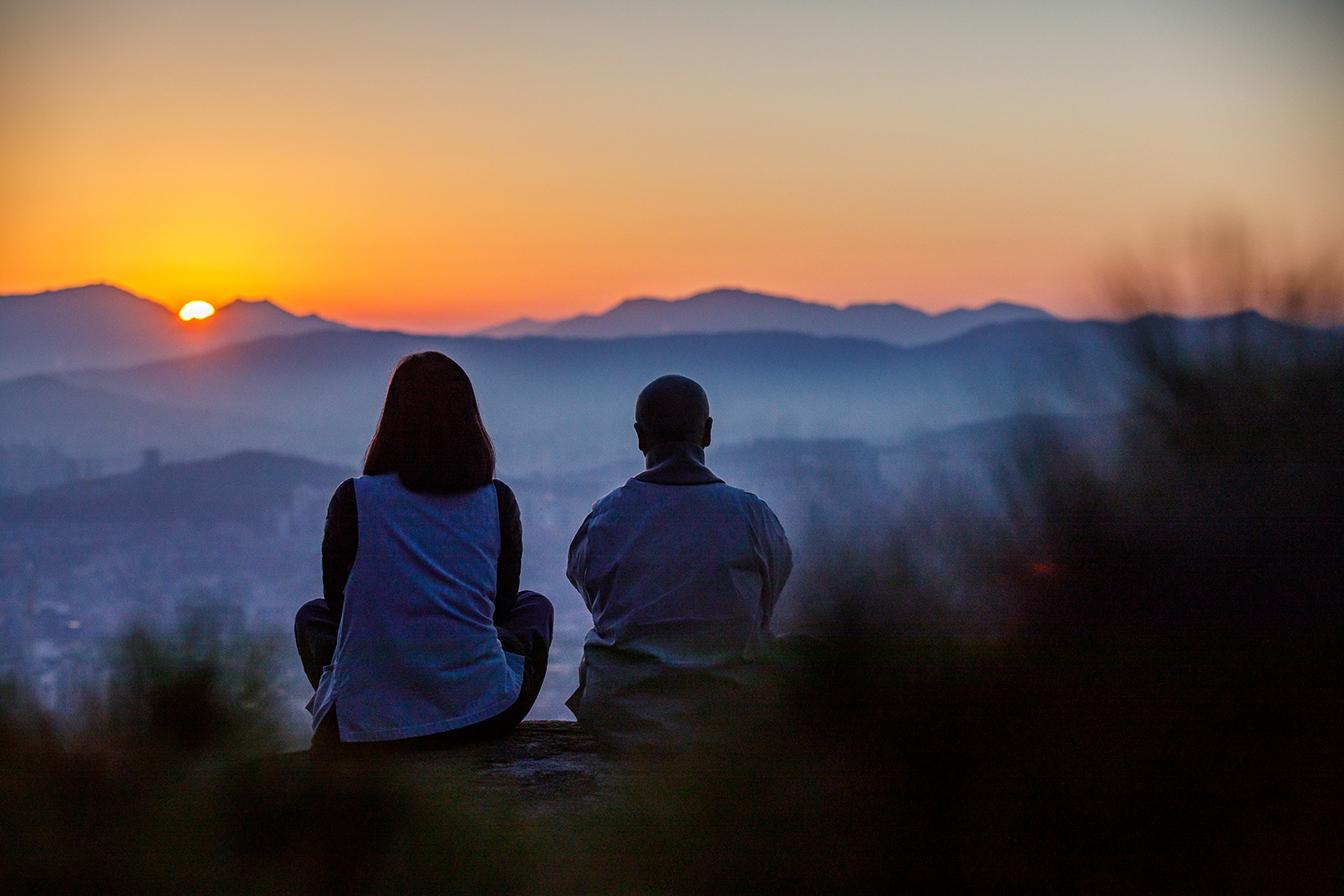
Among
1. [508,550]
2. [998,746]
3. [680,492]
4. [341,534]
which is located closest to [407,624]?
[341,534]

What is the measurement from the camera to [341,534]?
14.6 feet

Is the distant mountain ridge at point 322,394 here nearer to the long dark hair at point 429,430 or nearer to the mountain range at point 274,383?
the mountain range at point 274,383

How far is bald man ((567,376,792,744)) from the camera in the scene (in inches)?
173

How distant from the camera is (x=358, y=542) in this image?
442 centimetres

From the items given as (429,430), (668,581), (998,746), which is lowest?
(998,746)

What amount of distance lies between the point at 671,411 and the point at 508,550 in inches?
32.7

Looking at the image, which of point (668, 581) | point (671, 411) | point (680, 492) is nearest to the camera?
point (668, 581)

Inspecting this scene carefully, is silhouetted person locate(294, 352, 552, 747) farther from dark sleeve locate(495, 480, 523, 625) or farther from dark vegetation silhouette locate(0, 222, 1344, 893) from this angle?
dark vegetation silhouette locate(0, 222, 1344, 893)

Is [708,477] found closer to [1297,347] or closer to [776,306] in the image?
[1297,347]

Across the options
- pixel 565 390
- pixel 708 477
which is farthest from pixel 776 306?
pixel 708 477


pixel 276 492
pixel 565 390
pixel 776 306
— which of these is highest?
pixel 776 306

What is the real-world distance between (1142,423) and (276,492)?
6017 centimetres

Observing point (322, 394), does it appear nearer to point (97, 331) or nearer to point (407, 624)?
point (97, 331)

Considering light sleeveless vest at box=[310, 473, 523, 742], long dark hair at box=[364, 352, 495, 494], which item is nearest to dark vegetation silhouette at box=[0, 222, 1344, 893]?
light sleeveless vest at box=[310, 473, 523, 742]
